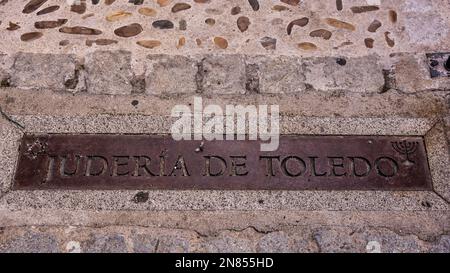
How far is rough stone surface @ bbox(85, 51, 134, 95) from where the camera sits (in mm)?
2805

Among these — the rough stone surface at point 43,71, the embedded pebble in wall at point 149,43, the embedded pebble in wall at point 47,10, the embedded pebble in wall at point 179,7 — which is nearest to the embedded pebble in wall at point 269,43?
the embedded pebble in wall at point 179,7

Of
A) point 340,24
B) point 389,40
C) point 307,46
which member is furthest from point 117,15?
point 389,40

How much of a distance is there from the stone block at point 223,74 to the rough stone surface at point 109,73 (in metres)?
0.43

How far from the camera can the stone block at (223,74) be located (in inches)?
111

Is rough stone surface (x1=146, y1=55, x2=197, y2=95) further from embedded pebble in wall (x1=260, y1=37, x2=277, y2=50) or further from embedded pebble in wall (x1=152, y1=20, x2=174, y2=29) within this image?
embedded pebble in wall (x1=260, y1=37, x2=277, y2=50)

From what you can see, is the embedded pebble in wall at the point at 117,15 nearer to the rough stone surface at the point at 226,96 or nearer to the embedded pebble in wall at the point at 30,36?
the rough stone surface at the point at 226,96

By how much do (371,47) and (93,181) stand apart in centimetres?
180

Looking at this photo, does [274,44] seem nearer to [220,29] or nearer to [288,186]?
[220,29]

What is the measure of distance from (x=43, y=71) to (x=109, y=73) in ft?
1.25

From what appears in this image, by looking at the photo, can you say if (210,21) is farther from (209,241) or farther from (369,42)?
(209,241)
